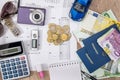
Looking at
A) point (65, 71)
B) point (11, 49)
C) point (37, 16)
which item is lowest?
point (65, 71)

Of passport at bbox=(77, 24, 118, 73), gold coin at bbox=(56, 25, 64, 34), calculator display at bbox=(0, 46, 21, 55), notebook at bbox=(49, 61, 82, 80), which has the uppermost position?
gold coin at bbox=(56, 25, 64, 34)

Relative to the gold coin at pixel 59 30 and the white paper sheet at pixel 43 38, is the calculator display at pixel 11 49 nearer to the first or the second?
the white paper sheet at pixel 43 38

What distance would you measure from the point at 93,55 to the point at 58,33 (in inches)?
6.1

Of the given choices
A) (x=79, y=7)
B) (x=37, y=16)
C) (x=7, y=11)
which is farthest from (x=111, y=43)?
(x=7, y=11)

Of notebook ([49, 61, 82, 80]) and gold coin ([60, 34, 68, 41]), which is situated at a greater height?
gold coin ([60, 34, 68, 41])

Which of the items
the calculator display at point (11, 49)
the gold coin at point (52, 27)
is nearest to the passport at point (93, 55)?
the gold coin at point (52, 27)

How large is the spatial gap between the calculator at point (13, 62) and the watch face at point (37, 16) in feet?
0.33

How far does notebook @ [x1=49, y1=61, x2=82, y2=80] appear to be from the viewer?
3.74 ft

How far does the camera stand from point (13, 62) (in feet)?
3.68

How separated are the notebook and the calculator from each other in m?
0.10

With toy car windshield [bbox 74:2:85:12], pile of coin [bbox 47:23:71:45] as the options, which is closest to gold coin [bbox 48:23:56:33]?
pile of coin [bbox 47:23:71:45]

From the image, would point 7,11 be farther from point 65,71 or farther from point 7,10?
point 65,71

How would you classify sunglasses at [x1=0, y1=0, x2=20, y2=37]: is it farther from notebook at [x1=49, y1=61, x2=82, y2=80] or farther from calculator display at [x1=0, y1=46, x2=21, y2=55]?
notebook at [x1=49, y1=61, x2=82, y2=80]

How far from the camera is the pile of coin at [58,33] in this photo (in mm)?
1137
